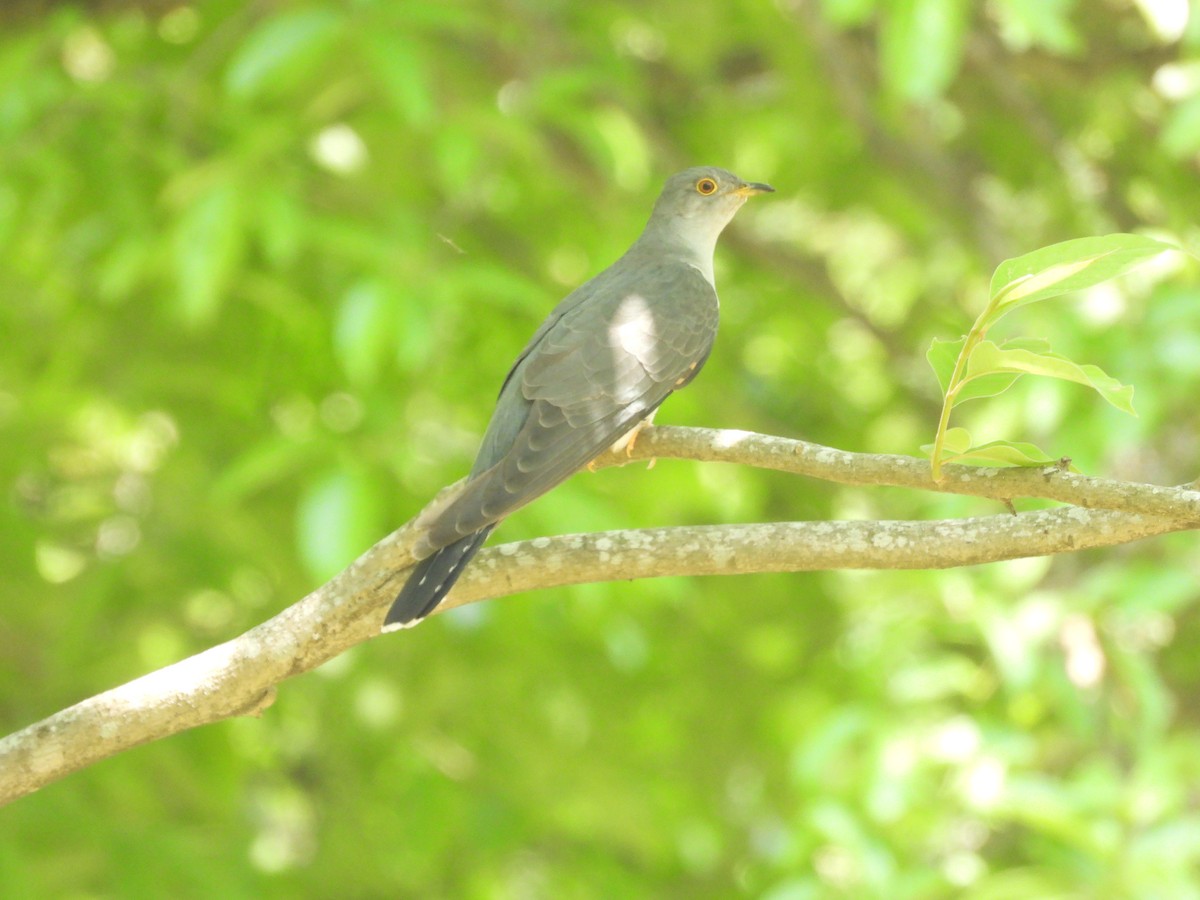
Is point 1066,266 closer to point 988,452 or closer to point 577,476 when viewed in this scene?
point 988,452

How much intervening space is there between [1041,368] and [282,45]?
114 inches

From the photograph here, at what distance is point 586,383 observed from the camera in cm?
334

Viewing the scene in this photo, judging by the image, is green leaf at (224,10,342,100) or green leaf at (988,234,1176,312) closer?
green leaf at (988,234,1176,312)

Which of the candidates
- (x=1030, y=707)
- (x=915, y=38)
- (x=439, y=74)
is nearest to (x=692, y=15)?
(x=439, y=74)

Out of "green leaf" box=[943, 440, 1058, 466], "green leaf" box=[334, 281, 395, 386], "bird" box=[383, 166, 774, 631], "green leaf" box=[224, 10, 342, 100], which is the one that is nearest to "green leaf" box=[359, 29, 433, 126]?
"green leaf" box=[224, 10, 342, 100]

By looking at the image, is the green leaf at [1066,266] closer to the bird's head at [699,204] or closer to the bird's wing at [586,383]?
the bird's wing at [586,383]

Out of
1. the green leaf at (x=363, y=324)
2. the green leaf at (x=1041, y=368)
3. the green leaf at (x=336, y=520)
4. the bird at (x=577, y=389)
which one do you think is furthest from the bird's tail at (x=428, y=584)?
the green leaf at (x=363, y=324)

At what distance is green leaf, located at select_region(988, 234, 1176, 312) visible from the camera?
186cm

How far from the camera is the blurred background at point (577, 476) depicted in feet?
14.6

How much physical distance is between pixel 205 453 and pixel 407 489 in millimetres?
1190

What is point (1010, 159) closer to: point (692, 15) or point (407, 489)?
point (692, 15)

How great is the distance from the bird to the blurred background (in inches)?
22.8

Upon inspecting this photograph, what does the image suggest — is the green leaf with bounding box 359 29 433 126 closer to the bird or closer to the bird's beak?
the bird

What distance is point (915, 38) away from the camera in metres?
4.17
